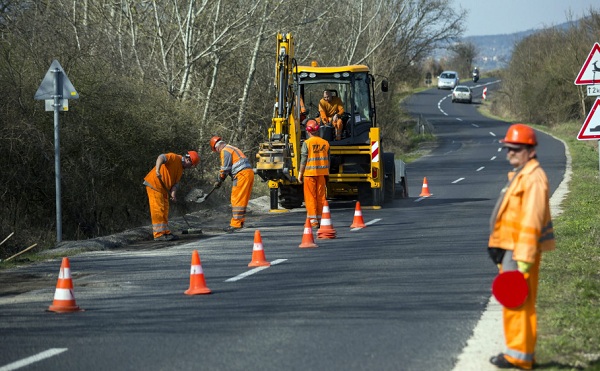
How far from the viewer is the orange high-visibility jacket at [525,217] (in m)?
7.39

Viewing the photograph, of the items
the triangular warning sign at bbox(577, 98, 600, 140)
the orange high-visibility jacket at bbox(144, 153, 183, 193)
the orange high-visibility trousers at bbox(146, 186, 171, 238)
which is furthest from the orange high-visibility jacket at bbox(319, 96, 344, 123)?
the orange high-visibility trousers at bbox(146, 186, 171, 238)

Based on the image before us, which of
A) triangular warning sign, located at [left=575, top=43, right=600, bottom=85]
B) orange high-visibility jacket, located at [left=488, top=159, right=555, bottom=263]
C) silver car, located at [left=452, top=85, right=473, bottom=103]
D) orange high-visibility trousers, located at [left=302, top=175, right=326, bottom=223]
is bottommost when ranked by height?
orange high-visibility trousers, located at [left=302, top=175, right=326, bottom=223]

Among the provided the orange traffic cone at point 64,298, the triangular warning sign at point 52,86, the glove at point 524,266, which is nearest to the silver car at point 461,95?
the triangular warning sign at point 52,86

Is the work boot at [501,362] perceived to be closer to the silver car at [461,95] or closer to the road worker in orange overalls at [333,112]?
the road worker in orange overalls at [333,112]

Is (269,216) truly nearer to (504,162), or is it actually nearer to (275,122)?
(275,122)

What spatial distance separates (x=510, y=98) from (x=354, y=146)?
60588 mm

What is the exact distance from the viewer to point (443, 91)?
11375 centimetres

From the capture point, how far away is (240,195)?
65.0 ft

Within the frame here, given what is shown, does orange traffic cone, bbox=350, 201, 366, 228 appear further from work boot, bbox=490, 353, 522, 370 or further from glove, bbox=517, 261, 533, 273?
glove, bbox=517, 261, 533, 273

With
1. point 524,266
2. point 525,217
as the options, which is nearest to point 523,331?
point 524,266

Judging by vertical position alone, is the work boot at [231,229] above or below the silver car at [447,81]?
below

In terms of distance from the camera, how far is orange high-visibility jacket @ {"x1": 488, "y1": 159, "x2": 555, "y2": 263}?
739cm

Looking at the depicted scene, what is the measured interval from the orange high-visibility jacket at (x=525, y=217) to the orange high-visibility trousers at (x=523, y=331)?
18 cm

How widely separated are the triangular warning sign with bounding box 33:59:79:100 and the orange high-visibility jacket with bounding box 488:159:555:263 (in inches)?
433
